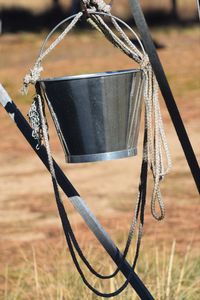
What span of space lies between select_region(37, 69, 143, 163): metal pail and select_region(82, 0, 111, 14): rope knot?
0.20m

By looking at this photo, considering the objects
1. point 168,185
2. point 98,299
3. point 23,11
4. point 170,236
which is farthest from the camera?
point 23,11

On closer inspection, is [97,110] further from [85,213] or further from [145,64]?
[85,213]

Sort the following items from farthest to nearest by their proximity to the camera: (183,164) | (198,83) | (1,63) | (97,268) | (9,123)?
(1,63) < (198,83) < (9,123) < (183,164) < (97,268)

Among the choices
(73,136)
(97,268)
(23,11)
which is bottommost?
(23,11)

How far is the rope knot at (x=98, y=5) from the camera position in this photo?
3.02 meters

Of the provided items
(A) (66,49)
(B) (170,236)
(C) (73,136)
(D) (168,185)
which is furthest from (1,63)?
(C) (73,136)

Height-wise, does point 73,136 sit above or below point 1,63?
above

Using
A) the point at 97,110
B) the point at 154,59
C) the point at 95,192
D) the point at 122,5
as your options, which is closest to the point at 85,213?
the point at 97,110

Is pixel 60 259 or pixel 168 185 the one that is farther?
pixel 168 185

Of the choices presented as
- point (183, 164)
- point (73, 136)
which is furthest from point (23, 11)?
point (73, 136)

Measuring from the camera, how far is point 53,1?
2781 centimetres

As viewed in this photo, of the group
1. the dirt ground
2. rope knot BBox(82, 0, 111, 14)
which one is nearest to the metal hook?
rope knot BBox(82, 0, 111, 14)

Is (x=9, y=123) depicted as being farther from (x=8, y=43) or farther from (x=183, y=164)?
(x=8, y=43)

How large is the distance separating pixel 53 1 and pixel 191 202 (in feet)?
66.4
